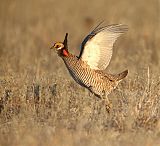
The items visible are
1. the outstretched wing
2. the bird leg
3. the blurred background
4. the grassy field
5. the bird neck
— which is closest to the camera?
the grassy field

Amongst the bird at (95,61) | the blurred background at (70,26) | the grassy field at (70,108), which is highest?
the blurred background at (70,26)

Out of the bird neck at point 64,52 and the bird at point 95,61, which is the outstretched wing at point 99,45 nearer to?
the bird at point 95,61

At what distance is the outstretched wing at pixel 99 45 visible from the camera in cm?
901

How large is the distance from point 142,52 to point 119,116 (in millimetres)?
5156

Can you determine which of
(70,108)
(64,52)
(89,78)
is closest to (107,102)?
(89,78)

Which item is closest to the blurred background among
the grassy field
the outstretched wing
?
the grassy field

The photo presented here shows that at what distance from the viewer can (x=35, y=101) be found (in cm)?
878

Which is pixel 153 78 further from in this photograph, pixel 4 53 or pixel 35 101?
pixel 4 53

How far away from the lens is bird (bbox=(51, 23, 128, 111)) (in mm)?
9055

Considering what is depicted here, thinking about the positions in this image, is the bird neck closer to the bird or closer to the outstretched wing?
the bird

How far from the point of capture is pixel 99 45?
918 cm

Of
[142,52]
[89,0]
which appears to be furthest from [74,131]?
[89,0]

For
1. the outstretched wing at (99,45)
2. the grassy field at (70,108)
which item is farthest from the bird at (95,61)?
the grassy field at (70,108)

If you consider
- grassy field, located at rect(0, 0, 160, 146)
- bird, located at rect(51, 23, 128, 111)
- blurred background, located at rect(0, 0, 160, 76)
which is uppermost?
blurred background, located at rect(0, 0, 160, 76)
